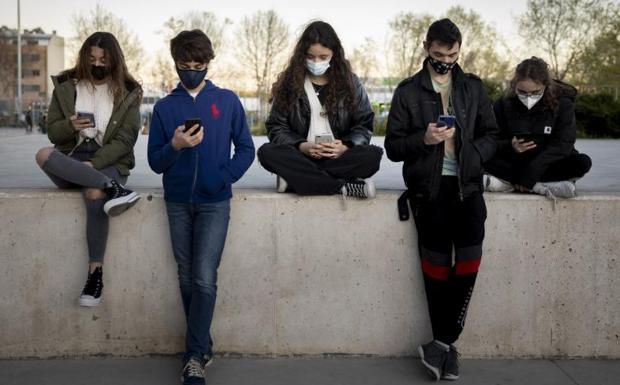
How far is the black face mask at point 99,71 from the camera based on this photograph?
4367 millimetres

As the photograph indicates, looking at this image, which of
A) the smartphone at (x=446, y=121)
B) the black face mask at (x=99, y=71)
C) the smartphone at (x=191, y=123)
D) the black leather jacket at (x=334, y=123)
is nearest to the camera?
the smartphone at (x=191, y=123)

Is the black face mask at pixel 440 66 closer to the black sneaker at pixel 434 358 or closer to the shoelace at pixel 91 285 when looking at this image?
the black sneaker at pixel 434 358

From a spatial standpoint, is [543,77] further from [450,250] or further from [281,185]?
[281,185]

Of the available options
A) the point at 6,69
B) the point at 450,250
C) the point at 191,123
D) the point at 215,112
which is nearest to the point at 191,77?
the point at 215,112

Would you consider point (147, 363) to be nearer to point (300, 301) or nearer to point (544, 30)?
point (300, 301)

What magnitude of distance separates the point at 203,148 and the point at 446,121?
127 centimetres

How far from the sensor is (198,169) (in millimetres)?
3852

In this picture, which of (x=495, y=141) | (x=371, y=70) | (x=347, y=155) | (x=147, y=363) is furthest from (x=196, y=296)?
(x=371, y=70)

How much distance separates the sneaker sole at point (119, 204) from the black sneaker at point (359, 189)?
1226 millimetres

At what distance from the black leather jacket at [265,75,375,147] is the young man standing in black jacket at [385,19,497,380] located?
14.3 inches

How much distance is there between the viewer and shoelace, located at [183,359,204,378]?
382 cm

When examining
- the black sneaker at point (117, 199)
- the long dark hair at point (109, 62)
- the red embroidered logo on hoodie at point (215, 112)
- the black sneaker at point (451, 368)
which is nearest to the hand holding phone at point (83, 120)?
the long dark hair at point (109, 62)

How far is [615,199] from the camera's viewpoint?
14.4ft

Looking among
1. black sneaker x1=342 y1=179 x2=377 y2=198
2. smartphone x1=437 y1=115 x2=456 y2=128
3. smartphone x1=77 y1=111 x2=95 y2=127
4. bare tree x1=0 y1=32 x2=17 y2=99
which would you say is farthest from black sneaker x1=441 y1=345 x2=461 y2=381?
bare tree x1=0 y1=32 x2=17 y2=99
